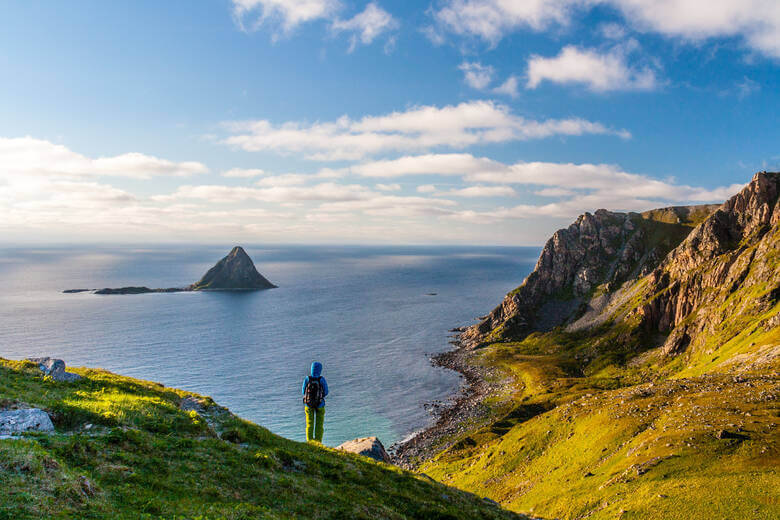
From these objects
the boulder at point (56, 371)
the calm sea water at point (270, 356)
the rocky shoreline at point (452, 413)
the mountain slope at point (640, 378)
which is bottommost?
the rocky shoreline at point (452, 413)

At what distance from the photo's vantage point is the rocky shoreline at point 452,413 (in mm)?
80125

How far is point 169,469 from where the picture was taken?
17797mm

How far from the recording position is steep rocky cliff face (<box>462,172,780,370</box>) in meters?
112

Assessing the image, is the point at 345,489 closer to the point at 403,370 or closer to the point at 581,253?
Result: the point at 403,370

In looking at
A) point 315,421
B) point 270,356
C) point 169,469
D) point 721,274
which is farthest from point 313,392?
point 721,274

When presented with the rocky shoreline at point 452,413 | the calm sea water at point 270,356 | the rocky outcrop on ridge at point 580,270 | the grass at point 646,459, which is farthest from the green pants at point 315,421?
the rocky outcrop on ridge at point 580,270

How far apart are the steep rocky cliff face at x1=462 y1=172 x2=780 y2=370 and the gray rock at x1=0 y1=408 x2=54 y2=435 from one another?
121m

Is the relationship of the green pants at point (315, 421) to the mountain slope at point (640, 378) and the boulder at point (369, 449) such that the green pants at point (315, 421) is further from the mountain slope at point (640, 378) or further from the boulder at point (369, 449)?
the mountain slope at point (640, 378)

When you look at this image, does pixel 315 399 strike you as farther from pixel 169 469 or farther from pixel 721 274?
pixel 721 274

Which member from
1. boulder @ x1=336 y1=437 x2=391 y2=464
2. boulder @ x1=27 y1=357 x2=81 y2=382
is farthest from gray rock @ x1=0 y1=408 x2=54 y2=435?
boulder @ x1=336 y1=437 x2=391 y2=464

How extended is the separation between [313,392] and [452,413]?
79.9 m

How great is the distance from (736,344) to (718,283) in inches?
1668

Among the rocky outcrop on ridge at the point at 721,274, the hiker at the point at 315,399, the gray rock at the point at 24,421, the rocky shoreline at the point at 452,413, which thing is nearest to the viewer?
the gray rock at the point at 24,421

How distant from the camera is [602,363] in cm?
12900
